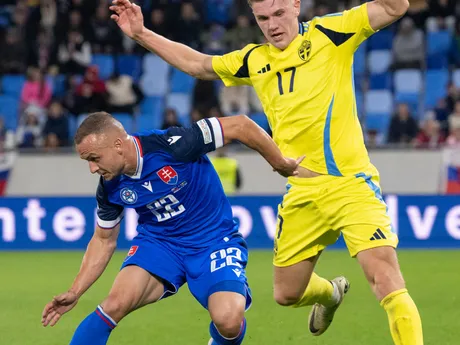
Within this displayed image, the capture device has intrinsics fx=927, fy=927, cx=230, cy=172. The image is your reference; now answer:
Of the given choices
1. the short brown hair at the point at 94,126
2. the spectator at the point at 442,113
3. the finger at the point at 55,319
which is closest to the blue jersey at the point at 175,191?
the short brown hair at the point at 94,126

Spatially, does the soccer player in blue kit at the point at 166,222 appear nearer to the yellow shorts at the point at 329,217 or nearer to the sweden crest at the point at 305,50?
the yellow shorts at the point at 329,217

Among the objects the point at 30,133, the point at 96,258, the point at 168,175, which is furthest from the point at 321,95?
the point at 30,133

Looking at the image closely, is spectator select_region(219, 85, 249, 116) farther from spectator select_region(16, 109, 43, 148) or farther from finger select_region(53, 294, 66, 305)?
finger select_region(53, 294, 66, 305)

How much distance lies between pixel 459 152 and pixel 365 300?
18.7 ft

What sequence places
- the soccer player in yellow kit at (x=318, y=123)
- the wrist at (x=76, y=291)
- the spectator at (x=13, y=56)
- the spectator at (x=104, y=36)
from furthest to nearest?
the spectator at (x=13, y=56), the spectator at (x=104, y=36), the soccer player in yellow kit at (x=318, y=123), the wrist at (x=76, y=291)

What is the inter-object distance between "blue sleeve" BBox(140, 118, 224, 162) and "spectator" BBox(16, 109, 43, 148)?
9720 mm

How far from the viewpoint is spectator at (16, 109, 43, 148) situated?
14883mm

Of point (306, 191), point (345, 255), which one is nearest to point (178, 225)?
point (306, 191)

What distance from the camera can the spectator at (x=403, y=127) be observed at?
1448 cm

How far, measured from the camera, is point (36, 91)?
51.7 ft

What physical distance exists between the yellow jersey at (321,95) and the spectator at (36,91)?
10.3 metres

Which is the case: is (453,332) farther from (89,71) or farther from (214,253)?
(89,71)

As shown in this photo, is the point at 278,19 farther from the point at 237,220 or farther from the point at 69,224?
the point at 69,224

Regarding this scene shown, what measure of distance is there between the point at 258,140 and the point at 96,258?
3.99 ft
